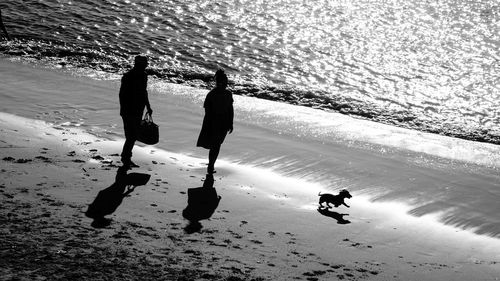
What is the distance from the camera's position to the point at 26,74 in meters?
16.5

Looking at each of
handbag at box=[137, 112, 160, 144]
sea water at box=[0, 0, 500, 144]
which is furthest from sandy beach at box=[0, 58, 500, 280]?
sea water at box=[0, 0, 500, 144]

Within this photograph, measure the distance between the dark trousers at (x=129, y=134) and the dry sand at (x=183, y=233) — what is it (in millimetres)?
188

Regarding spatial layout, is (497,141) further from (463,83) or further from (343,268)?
(343,268)

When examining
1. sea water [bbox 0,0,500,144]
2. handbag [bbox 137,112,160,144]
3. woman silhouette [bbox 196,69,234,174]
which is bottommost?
handbag [bbox 137,112,160,144]

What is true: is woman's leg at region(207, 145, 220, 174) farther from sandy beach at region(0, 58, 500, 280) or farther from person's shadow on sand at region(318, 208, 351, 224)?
person's shadow on sand at region(318, 208, 351, 224)

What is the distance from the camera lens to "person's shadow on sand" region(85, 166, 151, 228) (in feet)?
27.2

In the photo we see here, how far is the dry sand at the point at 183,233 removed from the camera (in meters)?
7.09

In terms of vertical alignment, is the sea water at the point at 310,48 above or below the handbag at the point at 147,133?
above

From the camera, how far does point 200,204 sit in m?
9.43

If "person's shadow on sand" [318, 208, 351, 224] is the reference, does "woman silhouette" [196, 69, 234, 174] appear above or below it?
above

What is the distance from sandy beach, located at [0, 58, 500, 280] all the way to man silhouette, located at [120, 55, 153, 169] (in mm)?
400

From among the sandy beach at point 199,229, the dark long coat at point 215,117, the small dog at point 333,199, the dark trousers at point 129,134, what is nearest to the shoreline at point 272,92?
the sandy beach at point 199,229

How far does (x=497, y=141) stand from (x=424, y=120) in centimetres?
189

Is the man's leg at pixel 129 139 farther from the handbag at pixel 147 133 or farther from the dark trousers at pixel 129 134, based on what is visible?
the handbag at pixel 147 133
